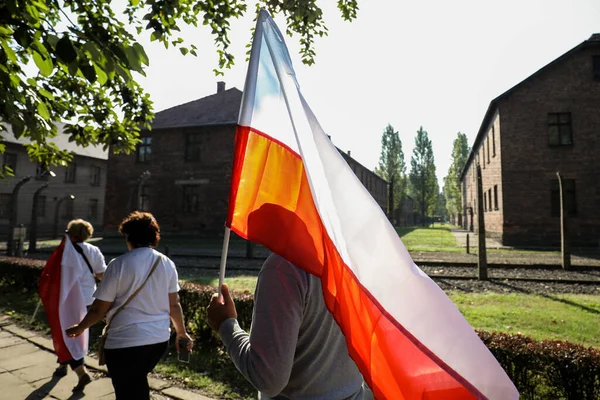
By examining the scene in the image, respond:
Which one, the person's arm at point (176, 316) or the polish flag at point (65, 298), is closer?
the person's arm at point (176, 316)

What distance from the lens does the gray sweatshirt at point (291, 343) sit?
4.91 feet

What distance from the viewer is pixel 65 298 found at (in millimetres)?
4543

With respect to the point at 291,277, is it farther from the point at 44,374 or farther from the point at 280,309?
the point at 44,374

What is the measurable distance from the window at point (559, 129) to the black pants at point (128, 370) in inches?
951

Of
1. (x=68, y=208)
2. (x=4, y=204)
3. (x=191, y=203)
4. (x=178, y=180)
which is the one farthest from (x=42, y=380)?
(x=68, y=208)

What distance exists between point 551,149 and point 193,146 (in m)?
24.1

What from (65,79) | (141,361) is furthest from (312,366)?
(65,79)

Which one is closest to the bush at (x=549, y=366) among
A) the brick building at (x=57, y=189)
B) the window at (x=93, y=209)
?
the brick building at (x=57, y=189)

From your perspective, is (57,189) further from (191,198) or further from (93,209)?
(191,198)

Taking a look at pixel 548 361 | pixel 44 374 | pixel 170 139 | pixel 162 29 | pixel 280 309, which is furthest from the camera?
pixel 170 139

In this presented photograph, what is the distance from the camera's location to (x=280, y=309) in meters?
1.50

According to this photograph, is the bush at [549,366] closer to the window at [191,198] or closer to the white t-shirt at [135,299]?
the white t-shirt at [135,299]

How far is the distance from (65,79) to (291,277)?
6.91m

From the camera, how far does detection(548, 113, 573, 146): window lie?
21328mm
